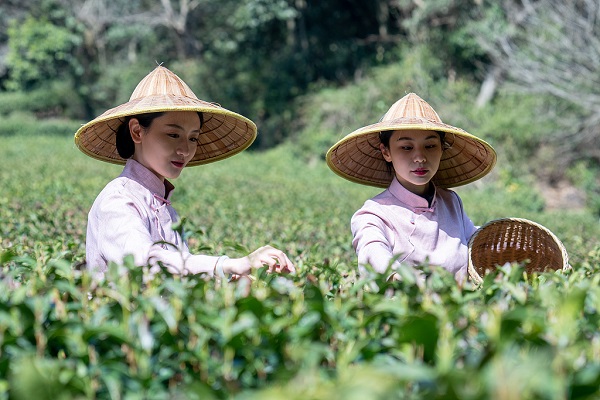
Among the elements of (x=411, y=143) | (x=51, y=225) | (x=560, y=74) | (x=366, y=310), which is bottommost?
(x=51, y=225)

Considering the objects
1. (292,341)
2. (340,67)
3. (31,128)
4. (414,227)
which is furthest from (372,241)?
(31,128)

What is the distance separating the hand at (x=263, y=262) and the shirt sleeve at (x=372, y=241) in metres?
0.51

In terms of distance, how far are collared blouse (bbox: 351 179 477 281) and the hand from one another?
2.65ft

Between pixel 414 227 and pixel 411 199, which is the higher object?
pixel 411 199

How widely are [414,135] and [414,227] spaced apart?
1.34 ft

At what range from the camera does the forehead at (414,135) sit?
3.56 meters

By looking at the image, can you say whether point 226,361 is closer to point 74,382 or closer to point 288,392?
point 74,382

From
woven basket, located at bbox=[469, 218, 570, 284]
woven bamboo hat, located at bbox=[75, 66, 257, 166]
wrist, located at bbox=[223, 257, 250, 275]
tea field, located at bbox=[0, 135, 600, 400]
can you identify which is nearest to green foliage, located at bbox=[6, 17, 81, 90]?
woven bamboo hat, located at bbox=[75, 66, 257, 166]

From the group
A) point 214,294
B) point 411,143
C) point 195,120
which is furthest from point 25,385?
point 411,143

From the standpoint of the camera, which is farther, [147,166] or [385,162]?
[385,162]

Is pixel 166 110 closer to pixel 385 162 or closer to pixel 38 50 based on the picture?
pixel 385 162

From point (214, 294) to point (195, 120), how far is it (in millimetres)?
1675

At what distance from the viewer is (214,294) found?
181 cm

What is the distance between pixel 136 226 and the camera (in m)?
2.92
